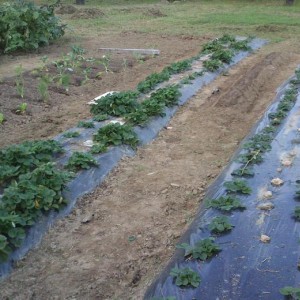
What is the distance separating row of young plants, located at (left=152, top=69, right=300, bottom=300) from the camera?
142 inches

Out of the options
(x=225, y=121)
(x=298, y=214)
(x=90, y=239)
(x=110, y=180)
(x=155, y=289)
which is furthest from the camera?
(x=225, y=121)

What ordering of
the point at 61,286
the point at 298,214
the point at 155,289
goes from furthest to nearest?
the point at 298,214
the point at 61,286
the point at 155,289

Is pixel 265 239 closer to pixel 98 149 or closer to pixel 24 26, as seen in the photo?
pixel 98 149

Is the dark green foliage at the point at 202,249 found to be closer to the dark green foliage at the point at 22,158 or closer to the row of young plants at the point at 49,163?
the row of young plants at the point at 49,163

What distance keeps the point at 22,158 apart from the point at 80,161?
23.5 inches

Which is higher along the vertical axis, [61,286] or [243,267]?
[243,267]

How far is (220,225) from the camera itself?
13.8ft

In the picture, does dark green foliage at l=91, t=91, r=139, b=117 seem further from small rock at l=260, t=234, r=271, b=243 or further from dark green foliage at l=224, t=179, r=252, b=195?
small rock at l=260, t=234, r=271, b=243

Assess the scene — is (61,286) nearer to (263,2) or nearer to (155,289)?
(155,289)

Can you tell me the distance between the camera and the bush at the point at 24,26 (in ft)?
38.7

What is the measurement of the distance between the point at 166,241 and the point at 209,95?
4836 mm

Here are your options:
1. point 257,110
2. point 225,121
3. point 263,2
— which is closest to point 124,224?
point 225,121

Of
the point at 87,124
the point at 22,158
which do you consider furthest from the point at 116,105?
the point at 22,158

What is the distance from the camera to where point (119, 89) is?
30.2 ft
